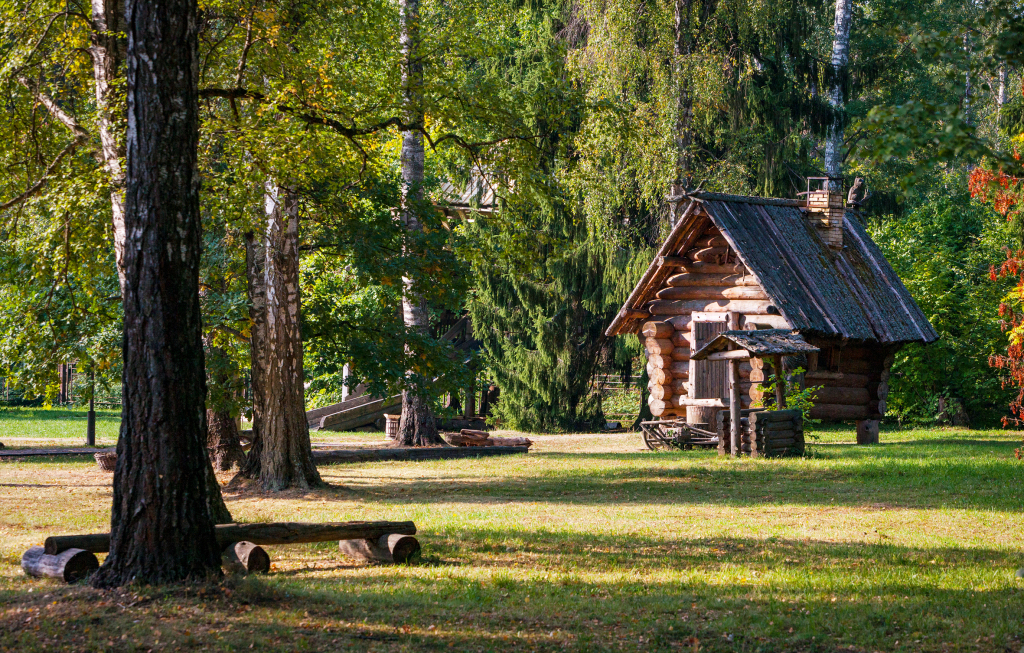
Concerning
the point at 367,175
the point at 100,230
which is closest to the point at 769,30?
the point at 367,175

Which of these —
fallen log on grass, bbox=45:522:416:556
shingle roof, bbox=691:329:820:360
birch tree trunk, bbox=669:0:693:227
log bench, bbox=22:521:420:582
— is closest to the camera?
log bench, bbox=22:521:420:582

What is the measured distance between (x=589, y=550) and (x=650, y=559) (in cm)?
74

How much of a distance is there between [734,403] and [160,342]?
14013 mm

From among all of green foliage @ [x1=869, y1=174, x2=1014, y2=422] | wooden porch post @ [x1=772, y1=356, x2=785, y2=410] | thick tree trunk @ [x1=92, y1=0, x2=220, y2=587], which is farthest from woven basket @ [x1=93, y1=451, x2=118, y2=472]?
green foliage @ [x1=869, y1=174, x2=1014, y2=422]

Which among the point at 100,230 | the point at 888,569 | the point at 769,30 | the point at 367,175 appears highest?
the point at 769,30

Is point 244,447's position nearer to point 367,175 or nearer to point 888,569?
point 367,175

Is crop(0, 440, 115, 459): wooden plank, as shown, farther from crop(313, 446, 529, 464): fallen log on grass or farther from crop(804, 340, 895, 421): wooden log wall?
crop(804, 340, 895, 421): wooden log wall

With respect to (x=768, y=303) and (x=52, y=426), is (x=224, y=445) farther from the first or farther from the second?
(x=52, y=426)

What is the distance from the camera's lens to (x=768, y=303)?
907 inches

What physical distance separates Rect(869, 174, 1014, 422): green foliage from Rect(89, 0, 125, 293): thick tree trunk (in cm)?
2208

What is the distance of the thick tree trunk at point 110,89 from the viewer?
494 inches

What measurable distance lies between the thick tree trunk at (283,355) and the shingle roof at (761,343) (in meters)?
8.09

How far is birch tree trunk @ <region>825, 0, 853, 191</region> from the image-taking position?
31.4 m

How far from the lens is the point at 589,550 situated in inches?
412
